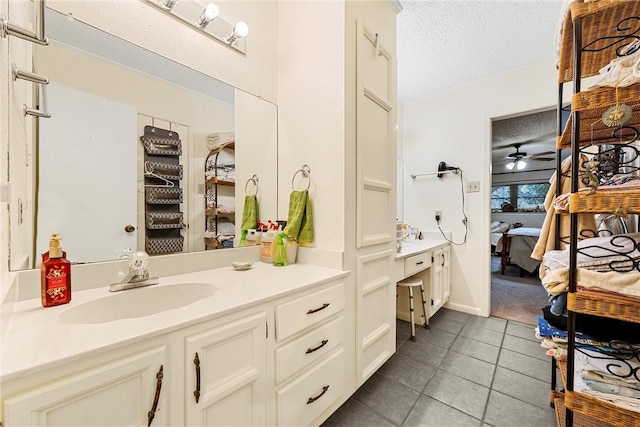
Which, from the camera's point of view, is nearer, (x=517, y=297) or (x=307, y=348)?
(x=307, y=348)

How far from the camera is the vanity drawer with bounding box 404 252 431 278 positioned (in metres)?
2.08

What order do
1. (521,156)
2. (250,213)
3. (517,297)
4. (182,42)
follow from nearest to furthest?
1. (182,42)
2. (250,213)
3. (517,297)
4. (521,156)

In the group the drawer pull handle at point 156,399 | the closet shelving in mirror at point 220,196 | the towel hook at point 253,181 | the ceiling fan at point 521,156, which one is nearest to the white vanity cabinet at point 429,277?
the towel hook at point 253,181

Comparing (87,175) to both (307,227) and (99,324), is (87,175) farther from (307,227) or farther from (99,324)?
(307,227)

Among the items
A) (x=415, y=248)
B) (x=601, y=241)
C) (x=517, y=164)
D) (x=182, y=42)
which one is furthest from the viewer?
(x=517, y=164)

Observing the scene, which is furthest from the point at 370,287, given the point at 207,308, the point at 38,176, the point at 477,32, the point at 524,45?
the point at 524,45

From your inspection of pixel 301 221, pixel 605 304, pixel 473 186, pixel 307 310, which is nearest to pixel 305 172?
pixel 301 221

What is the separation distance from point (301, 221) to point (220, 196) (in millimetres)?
507

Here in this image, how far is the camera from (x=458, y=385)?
1655mm

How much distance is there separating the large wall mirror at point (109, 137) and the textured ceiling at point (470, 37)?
164cm

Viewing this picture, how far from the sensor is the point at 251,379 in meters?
0.92

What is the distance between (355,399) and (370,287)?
0.67 metres

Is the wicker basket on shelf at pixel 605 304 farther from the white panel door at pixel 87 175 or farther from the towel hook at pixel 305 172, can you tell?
the white panel door at pixel 87 175

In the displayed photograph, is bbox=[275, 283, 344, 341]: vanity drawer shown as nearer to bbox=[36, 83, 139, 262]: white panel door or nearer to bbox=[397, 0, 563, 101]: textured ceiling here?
bbox=[36, 83, 139, 262]: white panel door
